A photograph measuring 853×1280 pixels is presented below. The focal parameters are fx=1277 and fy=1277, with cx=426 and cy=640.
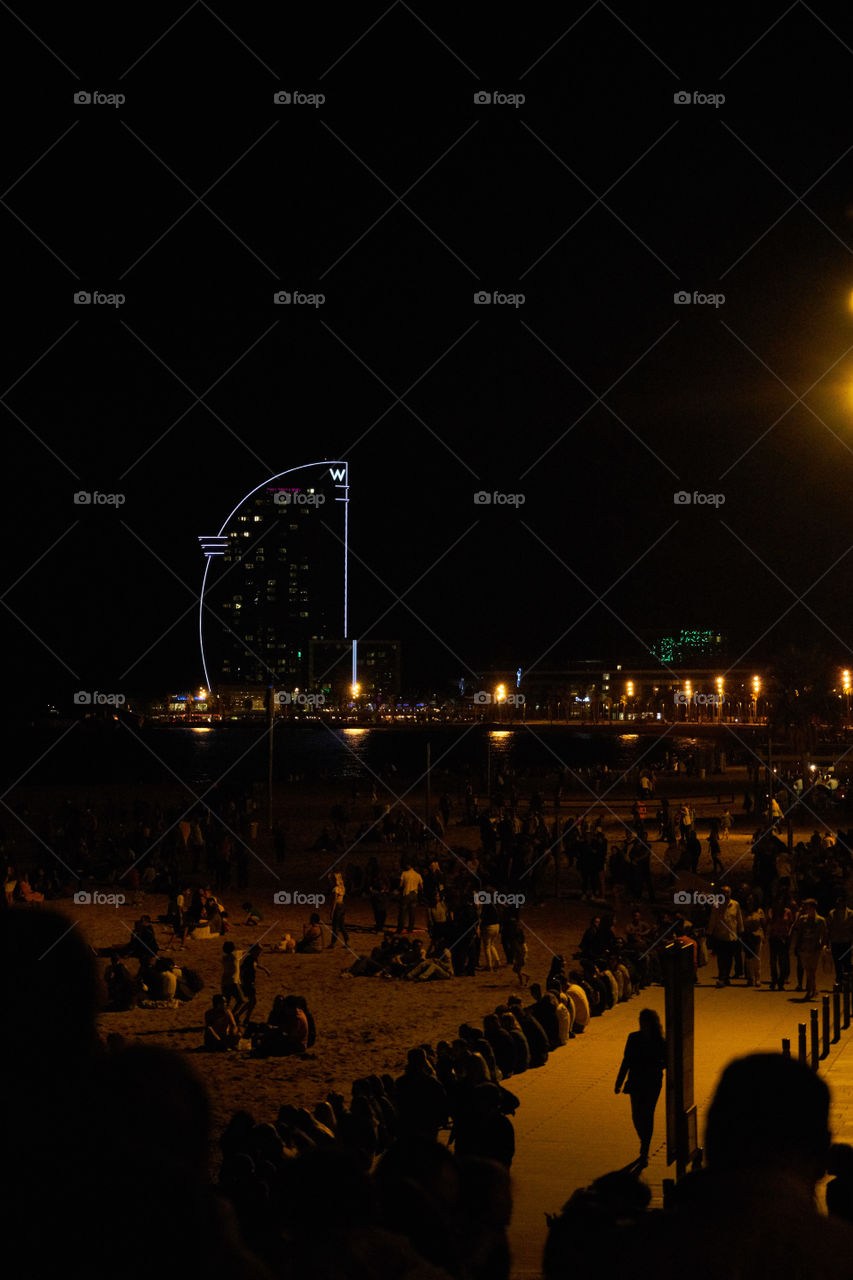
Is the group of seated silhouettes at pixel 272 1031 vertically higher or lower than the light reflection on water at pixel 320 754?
lower

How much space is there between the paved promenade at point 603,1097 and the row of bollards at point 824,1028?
0.35ft

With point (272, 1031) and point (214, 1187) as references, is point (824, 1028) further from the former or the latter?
point (214, 1187)

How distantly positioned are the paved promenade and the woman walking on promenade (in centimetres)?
22

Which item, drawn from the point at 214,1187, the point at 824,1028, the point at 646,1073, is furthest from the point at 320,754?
the point at 214,1187

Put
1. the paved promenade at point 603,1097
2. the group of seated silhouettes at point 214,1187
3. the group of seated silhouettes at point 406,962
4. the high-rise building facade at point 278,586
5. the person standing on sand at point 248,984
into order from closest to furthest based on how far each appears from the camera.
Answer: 1. the group of seated silhouettes at point 214,1187
2. the paved promenade at point 603,1097
3. the person standing on sand at point 248,984
4. the group of seated silhouettes at point 406,962
5. the high-rise building facade at point 278,586

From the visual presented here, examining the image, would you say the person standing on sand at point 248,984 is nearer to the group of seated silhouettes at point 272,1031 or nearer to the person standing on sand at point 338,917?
the group of seated silhouettes at point 272,1031

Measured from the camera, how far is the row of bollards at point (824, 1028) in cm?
897

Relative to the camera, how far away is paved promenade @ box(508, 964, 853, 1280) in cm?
698

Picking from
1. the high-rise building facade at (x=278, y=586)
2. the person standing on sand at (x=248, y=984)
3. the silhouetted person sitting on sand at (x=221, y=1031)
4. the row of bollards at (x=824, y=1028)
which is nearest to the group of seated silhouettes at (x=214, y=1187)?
the row of bollards at (x=824, y=1028)

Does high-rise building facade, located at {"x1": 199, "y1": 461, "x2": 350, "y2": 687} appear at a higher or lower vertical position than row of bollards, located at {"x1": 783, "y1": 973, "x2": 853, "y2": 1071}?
higher

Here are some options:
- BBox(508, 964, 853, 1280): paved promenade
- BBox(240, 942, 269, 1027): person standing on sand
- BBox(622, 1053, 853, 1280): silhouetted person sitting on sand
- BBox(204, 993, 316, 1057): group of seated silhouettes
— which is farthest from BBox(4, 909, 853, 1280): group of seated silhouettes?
BBox(240, 942, 269, 1027): person standing on sand

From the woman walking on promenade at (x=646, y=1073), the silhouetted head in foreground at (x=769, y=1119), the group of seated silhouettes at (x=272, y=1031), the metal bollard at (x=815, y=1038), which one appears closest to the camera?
the silhouetted head in foreground at (x=769, y=1119)

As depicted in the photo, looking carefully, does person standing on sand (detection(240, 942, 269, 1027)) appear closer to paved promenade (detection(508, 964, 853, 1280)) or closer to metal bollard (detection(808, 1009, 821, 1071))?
paved promenade (detection(508, 964, 853, 1280))

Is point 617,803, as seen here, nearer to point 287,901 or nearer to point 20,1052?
point 287,901
